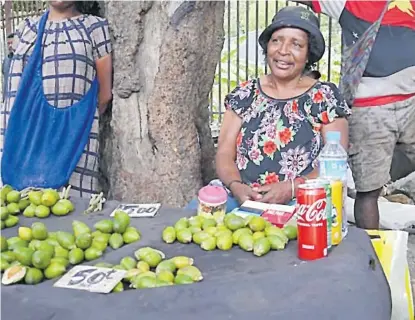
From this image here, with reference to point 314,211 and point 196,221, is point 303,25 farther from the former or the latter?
point 314,211

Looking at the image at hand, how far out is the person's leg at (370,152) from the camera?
11.3ft

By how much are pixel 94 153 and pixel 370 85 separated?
4.30ft

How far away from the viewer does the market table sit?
171 centimetres

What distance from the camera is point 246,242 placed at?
6.79 ft

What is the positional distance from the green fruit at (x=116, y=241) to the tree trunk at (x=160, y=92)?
1.11 meters

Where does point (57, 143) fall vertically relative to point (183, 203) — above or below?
above

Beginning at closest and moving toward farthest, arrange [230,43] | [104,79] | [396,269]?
1. [396,269]
2. [104,79]
3. [230,43]

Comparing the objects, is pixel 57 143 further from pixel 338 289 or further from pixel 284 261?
pixel 338 289

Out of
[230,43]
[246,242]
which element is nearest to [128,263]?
[246,242]

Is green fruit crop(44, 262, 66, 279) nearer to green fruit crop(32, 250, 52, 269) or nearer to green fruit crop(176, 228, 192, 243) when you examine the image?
green fruit crop(32, 250, 52, 269)

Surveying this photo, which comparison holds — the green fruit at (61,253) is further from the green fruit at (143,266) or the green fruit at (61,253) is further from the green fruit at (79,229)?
the green fruit at (143,266)

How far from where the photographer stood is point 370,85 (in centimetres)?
339

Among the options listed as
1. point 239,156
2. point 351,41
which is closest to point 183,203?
point 239,156

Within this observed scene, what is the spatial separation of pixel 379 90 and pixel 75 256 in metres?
1.90
